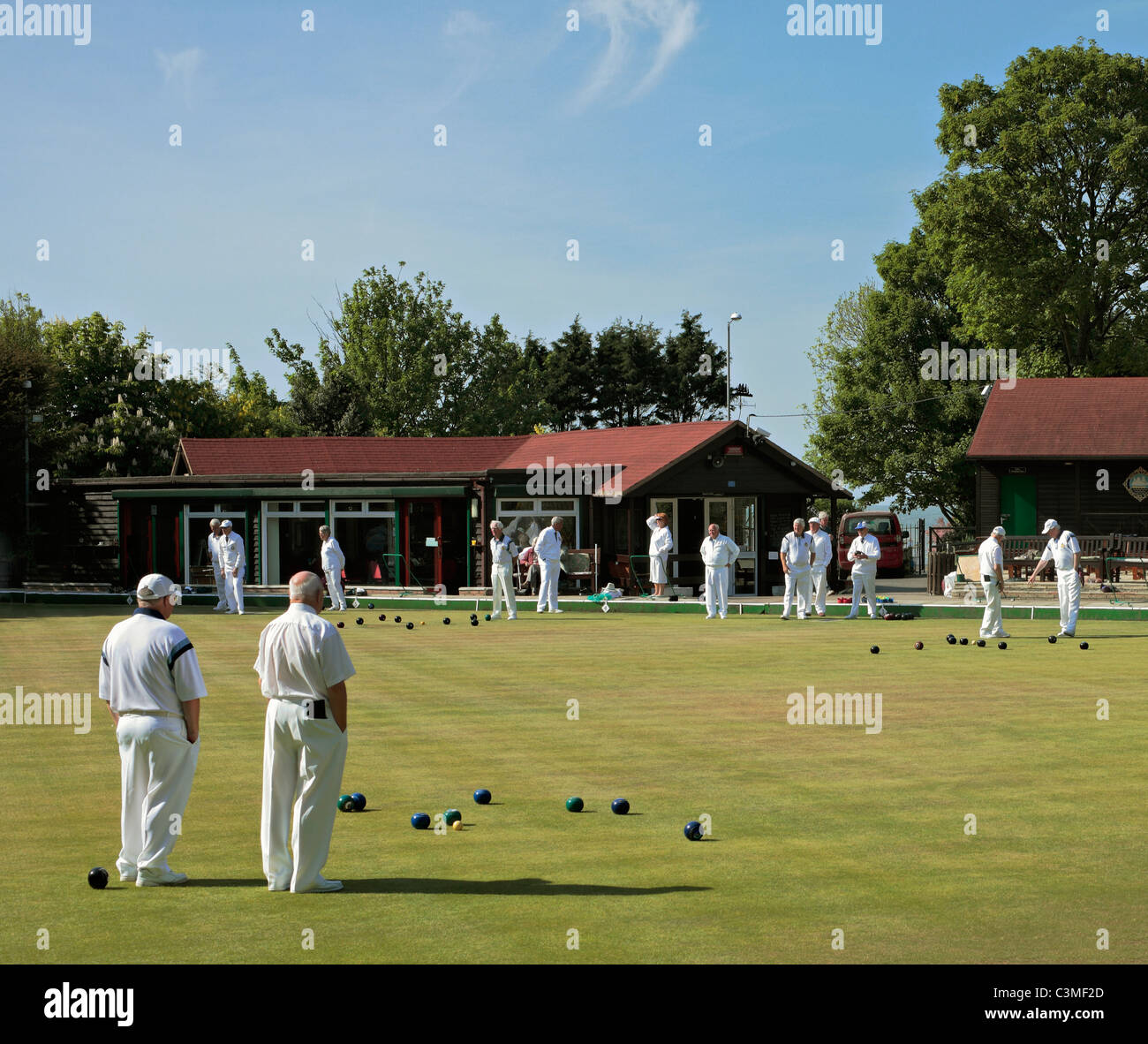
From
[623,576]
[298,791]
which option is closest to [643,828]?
[298,791]

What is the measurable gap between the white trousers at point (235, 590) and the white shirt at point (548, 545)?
6033mm

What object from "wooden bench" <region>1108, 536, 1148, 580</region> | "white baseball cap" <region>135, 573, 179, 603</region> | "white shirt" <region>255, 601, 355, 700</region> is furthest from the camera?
"wooden bench" <region>1108, 536, 1148, 580</region>

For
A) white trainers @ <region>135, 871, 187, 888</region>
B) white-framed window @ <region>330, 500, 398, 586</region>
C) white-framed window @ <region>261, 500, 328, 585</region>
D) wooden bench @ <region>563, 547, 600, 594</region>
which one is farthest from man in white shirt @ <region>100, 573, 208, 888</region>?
white-framed window @ <region>261, 500, 328, 585</region>

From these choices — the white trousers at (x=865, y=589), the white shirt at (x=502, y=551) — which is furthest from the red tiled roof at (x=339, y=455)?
the white trousers at (x=865, y=589)

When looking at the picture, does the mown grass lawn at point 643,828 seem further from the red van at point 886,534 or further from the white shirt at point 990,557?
the red van at point 886,534

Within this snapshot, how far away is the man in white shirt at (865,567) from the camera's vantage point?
26.2 meters

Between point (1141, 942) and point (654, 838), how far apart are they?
2.91 metres

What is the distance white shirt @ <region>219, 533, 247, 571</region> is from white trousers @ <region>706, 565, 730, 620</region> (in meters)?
9.29

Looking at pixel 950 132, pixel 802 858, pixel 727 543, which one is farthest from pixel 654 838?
pixel 950 132

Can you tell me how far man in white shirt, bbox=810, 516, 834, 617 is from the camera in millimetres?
26328

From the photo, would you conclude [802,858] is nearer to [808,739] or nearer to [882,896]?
[882,896]

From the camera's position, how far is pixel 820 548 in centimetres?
2650

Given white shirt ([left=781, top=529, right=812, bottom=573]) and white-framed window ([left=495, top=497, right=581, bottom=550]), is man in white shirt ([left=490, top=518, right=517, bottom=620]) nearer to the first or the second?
white shirt ([left=781, top=529, right=812, bottom=573])

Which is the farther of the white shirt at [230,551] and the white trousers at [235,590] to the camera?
the white trousers at [235,590]
